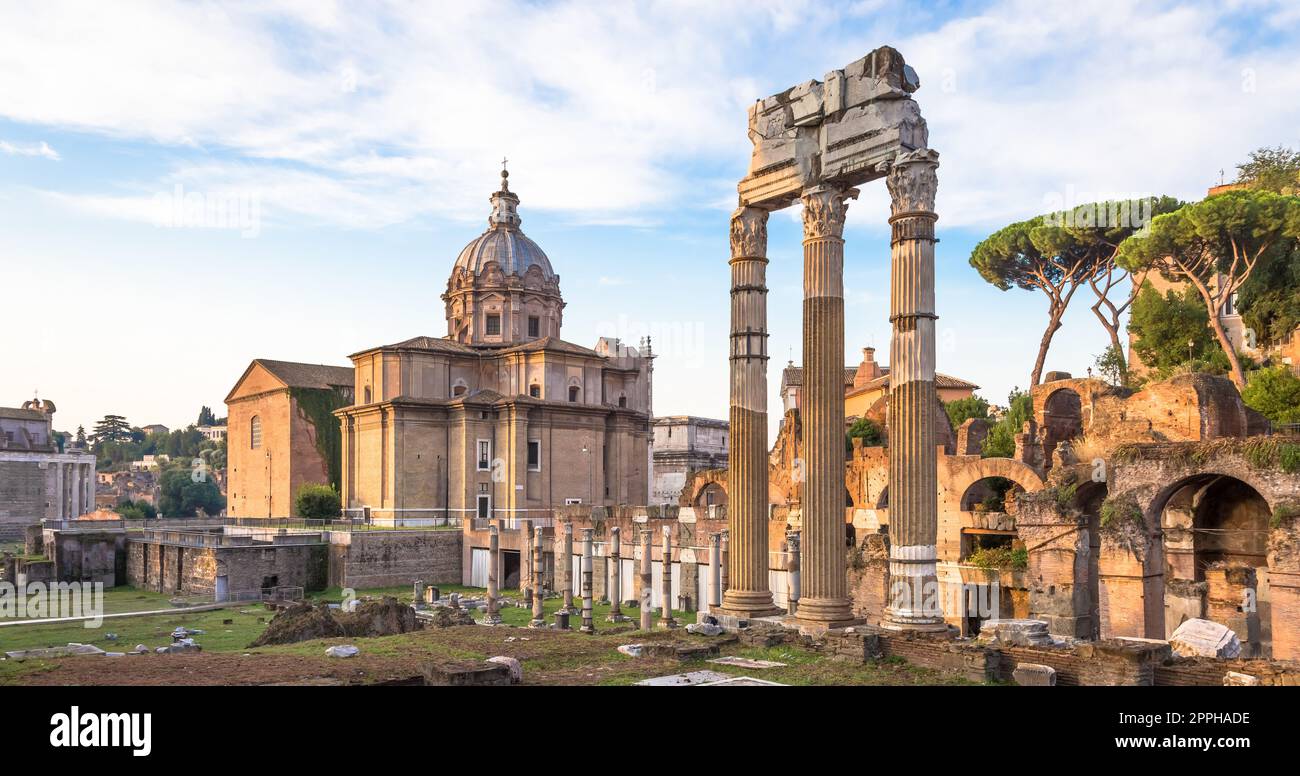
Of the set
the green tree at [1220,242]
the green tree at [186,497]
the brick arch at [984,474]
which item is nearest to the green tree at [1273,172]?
the green tree at [1220,242]

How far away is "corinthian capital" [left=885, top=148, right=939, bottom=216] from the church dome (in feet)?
114

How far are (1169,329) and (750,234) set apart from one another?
2379 centimetres

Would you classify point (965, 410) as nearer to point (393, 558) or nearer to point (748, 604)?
point (393, 558)

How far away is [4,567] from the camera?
34.4 meters

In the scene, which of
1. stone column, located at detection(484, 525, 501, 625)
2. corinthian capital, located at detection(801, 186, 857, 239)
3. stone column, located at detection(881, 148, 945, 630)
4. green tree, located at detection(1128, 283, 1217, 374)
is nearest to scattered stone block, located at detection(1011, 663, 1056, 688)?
stone column, located at detection(881, 148, 945, 630)

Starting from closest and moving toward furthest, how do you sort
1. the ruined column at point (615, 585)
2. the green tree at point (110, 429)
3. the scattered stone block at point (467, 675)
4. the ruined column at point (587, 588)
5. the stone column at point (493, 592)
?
the scattered stone block at point (467, 675), the ruined column at point (587, 588), the stone column at point (493, 592), the ruined column at point (615, 585), the green tree at point (110, 429)

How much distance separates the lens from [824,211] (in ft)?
45.0

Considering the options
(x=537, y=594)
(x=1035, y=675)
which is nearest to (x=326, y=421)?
(x=537, y=594)

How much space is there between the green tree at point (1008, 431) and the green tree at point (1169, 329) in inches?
164

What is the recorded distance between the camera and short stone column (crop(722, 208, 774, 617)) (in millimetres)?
14766

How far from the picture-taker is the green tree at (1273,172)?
36.2 meters

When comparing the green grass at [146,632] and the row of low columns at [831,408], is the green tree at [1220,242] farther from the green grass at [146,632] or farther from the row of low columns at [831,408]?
the green grass at [146,632]
